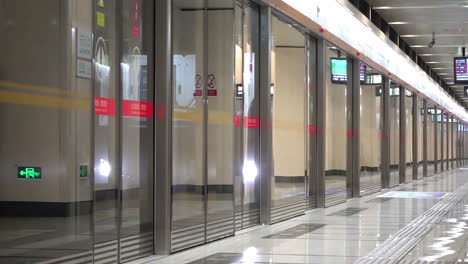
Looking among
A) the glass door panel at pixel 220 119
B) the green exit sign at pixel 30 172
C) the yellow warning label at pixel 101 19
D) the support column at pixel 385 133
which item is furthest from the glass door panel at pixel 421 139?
the green exit sign at pixel 30 172

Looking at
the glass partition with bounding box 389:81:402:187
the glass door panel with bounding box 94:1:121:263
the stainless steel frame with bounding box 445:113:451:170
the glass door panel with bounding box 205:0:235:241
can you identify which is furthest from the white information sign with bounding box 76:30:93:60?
the stainless steel frame with bounding box 445:113:451:170

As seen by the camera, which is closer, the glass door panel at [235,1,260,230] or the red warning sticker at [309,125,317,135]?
the glass door panel at [235,1,260,230]

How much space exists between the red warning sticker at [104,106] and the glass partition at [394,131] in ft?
48.8

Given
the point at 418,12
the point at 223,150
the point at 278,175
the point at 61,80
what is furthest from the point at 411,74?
the point at 61,80

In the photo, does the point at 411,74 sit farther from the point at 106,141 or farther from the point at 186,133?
the point at 106,141

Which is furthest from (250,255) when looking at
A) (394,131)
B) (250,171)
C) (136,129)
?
(394,131)

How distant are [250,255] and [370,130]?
37.5ft

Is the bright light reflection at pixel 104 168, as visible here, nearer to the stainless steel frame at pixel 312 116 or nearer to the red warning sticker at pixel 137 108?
the red warning sticker at pixel 137 108

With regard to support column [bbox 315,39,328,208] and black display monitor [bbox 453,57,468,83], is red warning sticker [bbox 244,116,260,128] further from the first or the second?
black display monitor [bbox 453,57,468,83]

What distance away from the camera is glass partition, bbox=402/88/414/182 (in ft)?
76.5

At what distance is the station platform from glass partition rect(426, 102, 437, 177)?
17484 millimetres

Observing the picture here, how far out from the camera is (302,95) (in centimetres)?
1188

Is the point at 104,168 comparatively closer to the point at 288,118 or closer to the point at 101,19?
the point at 101,19

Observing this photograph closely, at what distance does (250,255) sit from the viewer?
6.80m
